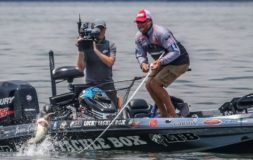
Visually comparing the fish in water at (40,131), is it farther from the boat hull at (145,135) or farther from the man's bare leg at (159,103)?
the man's bare leg at (159,103)

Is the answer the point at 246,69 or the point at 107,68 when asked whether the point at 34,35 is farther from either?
the point at 107,68

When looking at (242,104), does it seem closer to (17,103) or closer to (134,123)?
(134,123)

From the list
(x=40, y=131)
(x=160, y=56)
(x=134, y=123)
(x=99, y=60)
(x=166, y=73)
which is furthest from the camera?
(x=99, y=60)

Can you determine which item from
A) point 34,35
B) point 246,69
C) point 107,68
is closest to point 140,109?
point 107,68

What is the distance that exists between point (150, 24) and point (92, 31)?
919 millimetres

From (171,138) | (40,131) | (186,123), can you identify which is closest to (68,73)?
(40,131)

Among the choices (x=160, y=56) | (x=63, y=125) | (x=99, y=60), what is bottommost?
(x=63, y=125)

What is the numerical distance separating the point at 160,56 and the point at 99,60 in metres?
1.00

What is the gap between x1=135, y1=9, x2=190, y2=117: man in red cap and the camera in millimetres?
14219

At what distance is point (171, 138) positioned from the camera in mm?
14180

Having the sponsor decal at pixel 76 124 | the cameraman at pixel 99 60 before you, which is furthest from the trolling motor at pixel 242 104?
the sponsor decal at pixel 76 124

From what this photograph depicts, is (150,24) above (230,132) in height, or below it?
above

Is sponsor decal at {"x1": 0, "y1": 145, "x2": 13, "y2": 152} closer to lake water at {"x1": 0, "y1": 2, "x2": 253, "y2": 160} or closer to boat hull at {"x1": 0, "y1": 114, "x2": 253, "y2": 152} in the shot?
boat hull at {"x1": 0, "y1": 114, "x2": 253, "y2": 152}

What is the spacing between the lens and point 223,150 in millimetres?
14125
